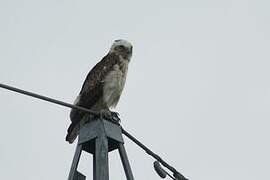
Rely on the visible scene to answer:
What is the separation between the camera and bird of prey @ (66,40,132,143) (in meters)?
6.48

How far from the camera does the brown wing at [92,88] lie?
590 centimetres

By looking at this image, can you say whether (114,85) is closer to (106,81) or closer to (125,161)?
(106,81)

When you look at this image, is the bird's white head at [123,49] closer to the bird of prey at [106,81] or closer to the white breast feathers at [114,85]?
the bird of prey at [106,81]

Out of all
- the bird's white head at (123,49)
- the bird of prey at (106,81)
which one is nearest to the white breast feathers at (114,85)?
the bird of prey at (106,81)

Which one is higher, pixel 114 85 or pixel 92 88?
pixel 114 85

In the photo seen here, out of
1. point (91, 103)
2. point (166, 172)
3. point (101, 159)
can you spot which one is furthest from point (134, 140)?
point (91, 103)

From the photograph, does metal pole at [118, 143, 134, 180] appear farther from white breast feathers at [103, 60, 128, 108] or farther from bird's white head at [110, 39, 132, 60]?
bird's white head at [110, 39, 132, 60]

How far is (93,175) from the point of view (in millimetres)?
3285

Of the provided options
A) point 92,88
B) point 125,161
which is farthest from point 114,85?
point 125,161

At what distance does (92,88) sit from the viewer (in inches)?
262

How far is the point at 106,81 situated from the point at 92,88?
212 mm

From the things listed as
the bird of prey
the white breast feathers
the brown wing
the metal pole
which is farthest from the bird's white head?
the metal pole

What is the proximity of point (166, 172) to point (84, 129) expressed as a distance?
0.77 meters

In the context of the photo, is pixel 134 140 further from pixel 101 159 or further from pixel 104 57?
pixel 104 57
